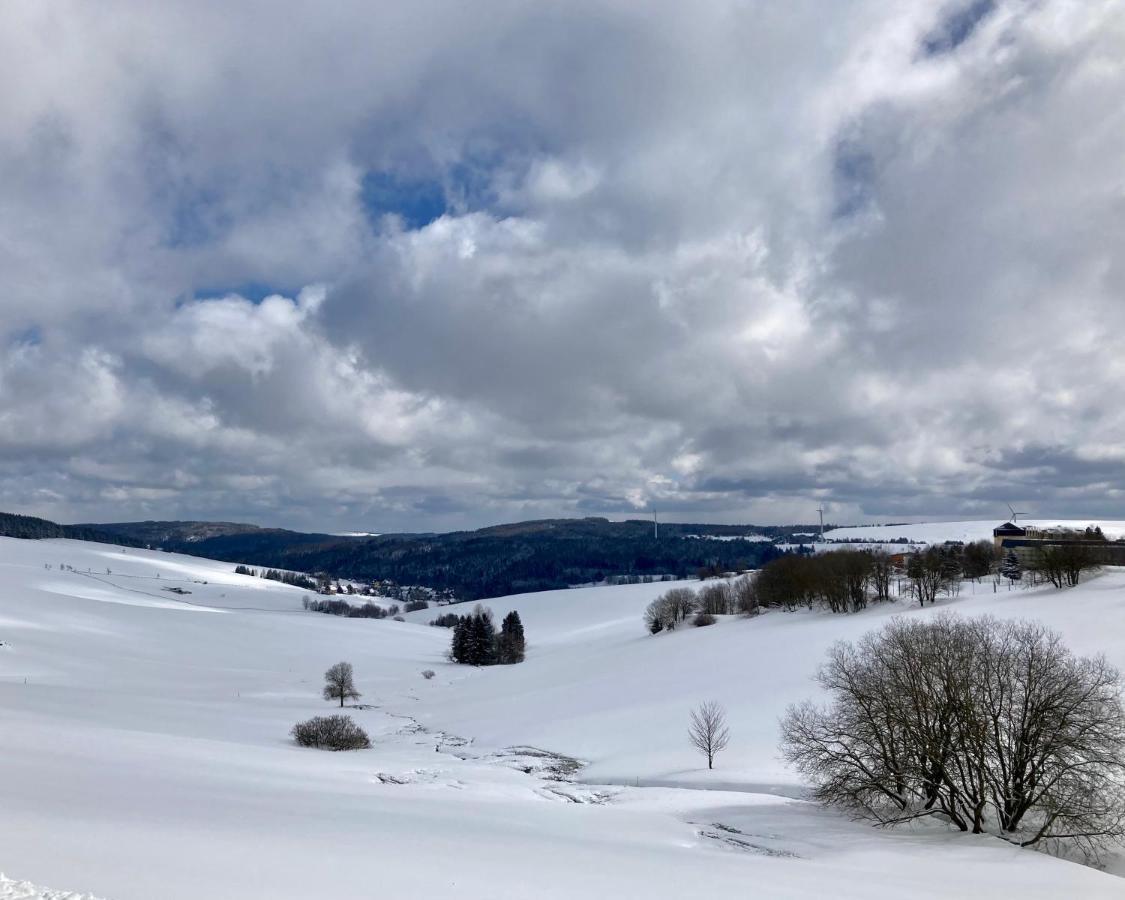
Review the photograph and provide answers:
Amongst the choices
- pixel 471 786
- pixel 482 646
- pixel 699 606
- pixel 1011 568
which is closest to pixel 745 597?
pixel 699 606

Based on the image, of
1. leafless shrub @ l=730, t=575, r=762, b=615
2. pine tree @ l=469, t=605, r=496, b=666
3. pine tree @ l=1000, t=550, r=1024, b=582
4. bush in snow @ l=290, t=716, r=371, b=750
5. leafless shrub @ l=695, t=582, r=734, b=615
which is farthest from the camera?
leafless shrub @ l=695, t=582, r=734, b=615

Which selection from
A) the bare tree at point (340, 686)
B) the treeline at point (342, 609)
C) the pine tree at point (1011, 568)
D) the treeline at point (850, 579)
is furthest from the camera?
the treeline at point (342, 609)

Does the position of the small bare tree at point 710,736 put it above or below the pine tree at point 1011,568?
below

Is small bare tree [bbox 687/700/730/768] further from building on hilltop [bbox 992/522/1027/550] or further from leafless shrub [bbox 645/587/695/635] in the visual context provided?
building on hilltop [bbox 992/522/1027/550]

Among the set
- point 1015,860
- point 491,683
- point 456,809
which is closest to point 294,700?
point 491,683

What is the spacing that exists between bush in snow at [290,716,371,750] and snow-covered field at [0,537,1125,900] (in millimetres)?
1356

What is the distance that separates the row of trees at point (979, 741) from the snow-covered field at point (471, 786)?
5.36 ft

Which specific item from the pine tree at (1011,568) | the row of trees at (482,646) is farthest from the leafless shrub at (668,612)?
the pine tree at (1011,568)

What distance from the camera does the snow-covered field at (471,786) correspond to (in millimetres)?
11711

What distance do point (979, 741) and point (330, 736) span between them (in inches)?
1317

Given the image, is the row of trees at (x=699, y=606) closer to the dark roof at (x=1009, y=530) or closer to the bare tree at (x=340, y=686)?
Result: the bare tree at (x=340, y=686)

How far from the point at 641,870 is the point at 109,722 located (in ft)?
114

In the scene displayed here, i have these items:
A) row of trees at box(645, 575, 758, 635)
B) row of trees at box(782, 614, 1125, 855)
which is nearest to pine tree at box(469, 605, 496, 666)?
row of trees at box(645, 575, 758, 635)

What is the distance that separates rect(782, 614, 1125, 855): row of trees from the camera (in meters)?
21.5
